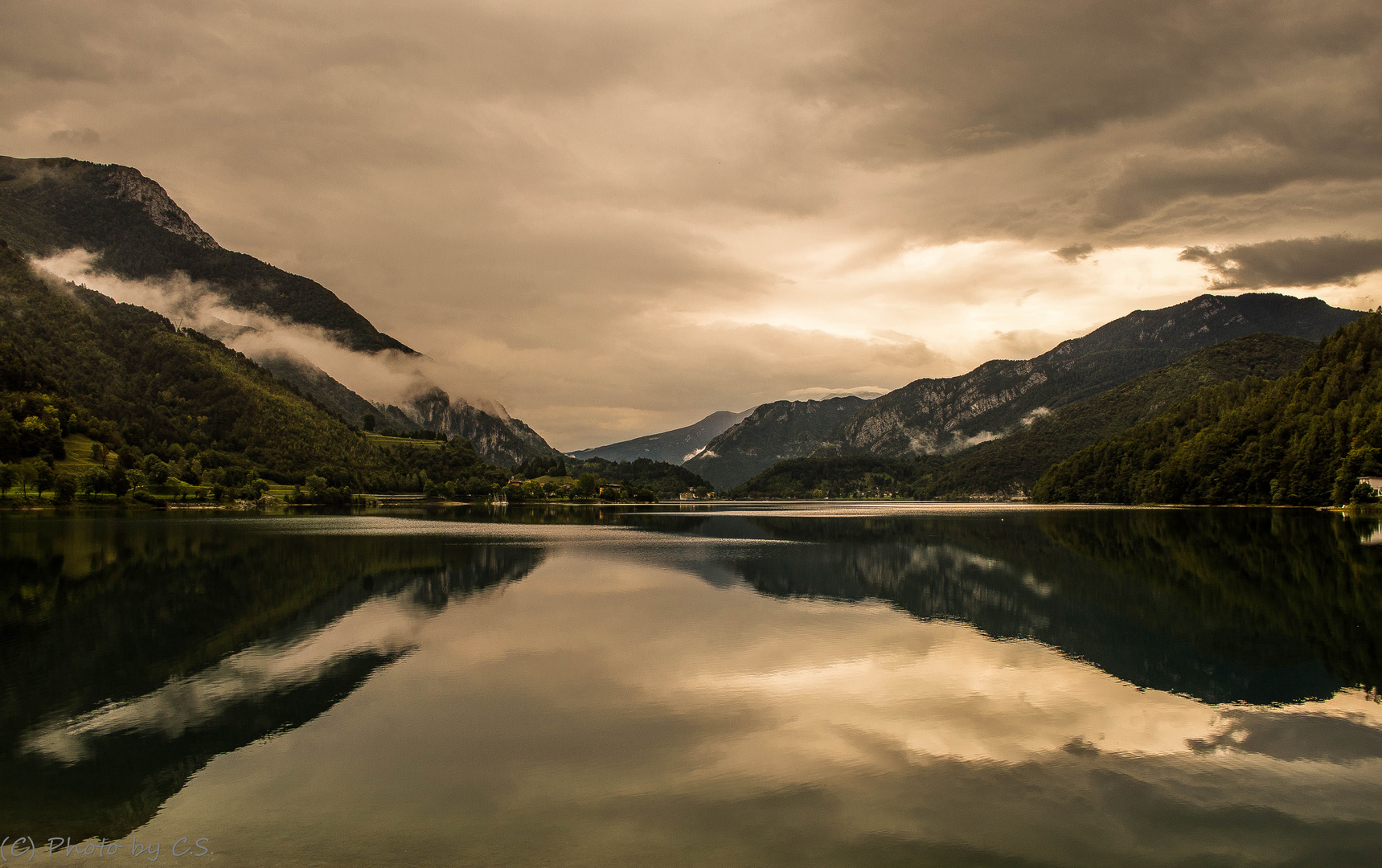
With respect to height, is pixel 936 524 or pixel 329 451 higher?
pixel 329 451

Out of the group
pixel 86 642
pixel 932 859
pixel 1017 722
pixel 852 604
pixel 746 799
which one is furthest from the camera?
pixel 852 604

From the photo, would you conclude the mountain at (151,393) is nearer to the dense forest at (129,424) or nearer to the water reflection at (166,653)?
the dense forest at (129,424)

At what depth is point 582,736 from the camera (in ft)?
46.7

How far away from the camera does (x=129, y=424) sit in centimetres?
15288

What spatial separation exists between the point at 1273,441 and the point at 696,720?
125367 mm

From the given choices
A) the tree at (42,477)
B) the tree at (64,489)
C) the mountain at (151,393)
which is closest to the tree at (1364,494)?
the tree at (64,489)

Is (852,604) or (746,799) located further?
(852,604)

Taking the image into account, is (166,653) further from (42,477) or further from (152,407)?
(152,407)

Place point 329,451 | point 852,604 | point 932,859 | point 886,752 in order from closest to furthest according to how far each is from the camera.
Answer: point 932,859 → point 886,752 → point 852,604 → point 329,451

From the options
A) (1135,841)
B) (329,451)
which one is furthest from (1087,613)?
(329,451)

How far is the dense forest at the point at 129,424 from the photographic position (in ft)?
363

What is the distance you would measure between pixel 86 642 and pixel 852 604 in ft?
89.4

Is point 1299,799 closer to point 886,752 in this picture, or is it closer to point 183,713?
point 886,752

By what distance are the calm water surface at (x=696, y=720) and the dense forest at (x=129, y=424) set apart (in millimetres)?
101689
